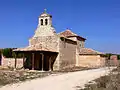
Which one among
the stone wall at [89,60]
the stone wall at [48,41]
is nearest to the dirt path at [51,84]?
the stone wall at [48,41]

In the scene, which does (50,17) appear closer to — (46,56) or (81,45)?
(46,56)

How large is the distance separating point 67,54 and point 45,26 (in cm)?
624

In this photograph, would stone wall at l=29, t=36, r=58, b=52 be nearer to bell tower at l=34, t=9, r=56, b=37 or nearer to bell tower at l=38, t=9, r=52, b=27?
bell tower at l=34, t=9, r=56, b=37

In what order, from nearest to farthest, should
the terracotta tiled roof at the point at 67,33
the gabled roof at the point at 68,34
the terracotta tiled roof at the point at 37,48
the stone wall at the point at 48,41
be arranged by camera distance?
the terracotta tiled roof at the point at 37,48, the stone wall at the point at 48,41, the gabled roof at the point at 68,34, the terracotta tiled roof at the point at 67,33

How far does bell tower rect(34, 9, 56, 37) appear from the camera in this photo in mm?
38031

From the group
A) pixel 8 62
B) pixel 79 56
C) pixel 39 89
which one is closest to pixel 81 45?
pixel 79 56

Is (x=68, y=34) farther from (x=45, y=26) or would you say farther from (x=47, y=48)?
(x=47, y=48)

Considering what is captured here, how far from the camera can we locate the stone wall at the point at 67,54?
126ft

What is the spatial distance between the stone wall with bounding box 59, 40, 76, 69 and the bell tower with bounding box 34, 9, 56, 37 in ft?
7.85

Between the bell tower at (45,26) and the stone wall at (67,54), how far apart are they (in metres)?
2.39

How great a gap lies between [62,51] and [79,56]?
8.19 meters

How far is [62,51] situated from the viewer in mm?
38688

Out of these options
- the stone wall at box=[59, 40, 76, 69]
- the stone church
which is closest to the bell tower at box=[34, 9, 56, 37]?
the stone church

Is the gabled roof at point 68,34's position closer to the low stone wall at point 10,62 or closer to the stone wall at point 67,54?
the stone wall at point 67,54
